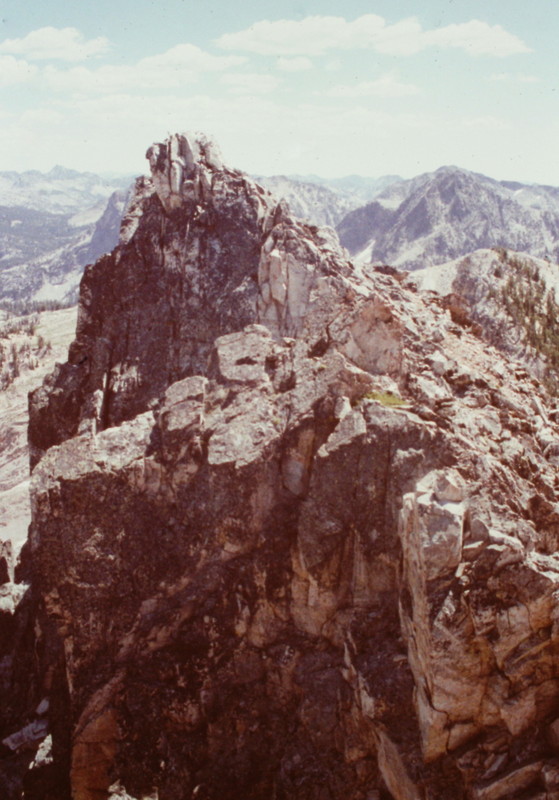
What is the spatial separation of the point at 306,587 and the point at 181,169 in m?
31.1

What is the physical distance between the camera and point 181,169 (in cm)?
4194

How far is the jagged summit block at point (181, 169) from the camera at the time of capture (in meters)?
41.7

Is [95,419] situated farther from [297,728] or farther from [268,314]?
[297,728]

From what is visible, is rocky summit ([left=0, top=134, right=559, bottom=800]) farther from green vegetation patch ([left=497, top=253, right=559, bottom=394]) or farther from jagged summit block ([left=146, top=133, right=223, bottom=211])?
green vegetation patch ([left=497, top=253, right=559, bottom=394])

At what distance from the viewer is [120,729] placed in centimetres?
2422

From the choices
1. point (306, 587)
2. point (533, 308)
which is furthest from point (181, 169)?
point (533, 308)

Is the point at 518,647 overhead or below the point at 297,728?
overhead

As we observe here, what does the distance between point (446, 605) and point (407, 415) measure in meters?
7.72

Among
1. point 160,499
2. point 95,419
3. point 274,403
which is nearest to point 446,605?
point 274,403

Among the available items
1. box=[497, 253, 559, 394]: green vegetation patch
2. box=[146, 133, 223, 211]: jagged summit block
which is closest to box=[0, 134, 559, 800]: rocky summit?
box=[146, 133, 223, 211]: jagged summit block

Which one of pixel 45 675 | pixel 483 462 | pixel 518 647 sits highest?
pixel 483 462

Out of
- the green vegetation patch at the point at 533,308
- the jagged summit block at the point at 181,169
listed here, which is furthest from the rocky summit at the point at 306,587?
the green vegetation patch at the point at 533,308

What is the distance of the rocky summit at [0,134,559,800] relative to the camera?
19.2 metres

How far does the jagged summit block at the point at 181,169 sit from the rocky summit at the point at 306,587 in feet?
50.4
